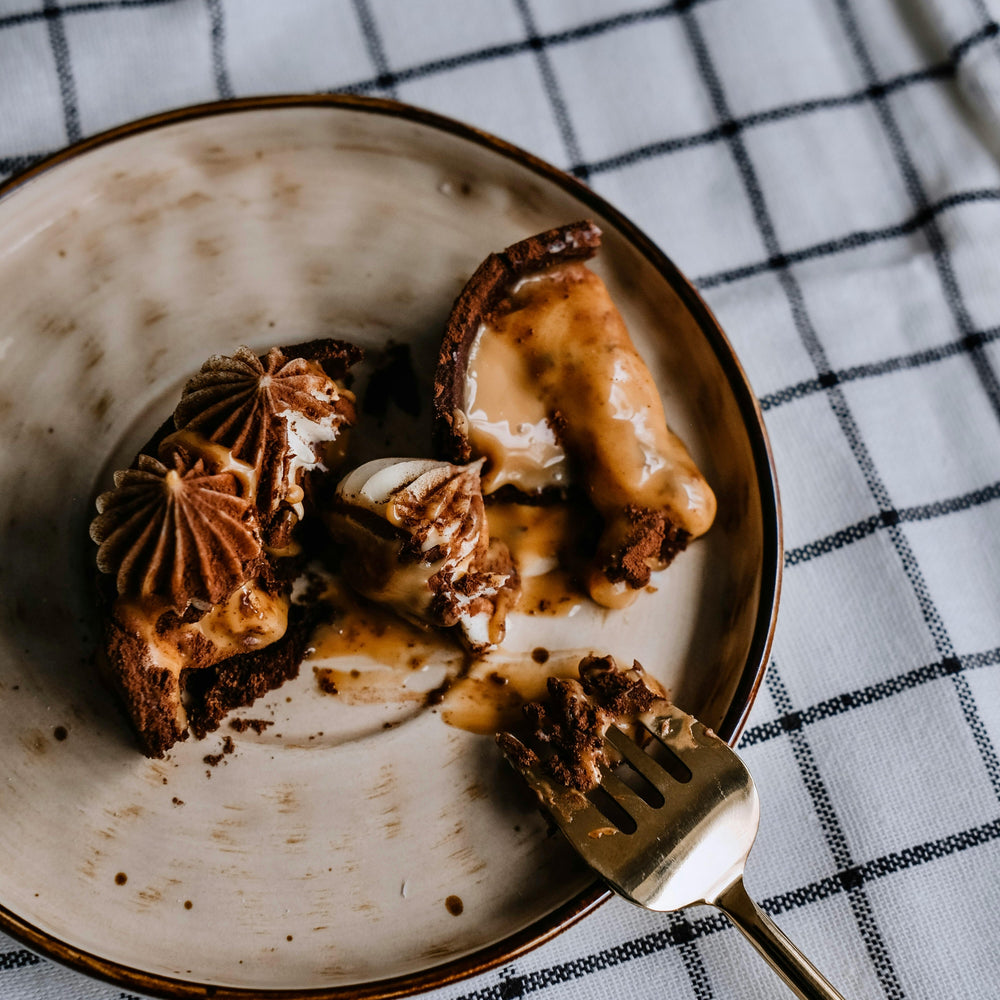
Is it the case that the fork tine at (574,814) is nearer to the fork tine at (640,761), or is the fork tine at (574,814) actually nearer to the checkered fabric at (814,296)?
the fork tine at (640,761)

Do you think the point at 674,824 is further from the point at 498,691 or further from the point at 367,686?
the point at 367,686

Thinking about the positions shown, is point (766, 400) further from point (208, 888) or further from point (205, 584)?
point (208, 888)

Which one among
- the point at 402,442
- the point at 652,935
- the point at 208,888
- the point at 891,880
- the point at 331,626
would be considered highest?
the point at 402,442

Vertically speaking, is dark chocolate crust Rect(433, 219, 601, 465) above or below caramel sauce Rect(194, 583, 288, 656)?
above

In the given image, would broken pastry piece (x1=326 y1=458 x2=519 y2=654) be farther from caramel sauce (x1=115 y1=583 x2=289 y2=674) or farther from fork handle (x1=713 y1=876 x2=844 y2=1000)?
fork handle (x1=713 y1=876 x2=844 y2=1000)

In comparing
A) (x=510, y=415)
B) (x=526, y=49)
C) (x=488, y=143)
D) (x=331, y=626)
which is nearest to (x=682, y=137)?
(x=526, y=49)

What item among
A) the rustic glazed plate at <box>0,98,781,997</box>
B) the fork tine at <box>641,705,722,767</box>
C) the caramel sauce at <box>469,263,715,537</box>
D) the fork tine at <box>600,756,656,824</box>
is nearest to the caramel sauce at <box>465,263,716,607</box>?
the caramel sauce at <box>469,263,715,537</box>

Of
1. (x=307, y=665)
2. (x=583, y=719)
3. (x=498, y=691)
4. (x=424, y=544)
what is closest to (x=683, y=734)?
(x=583, y=719)
